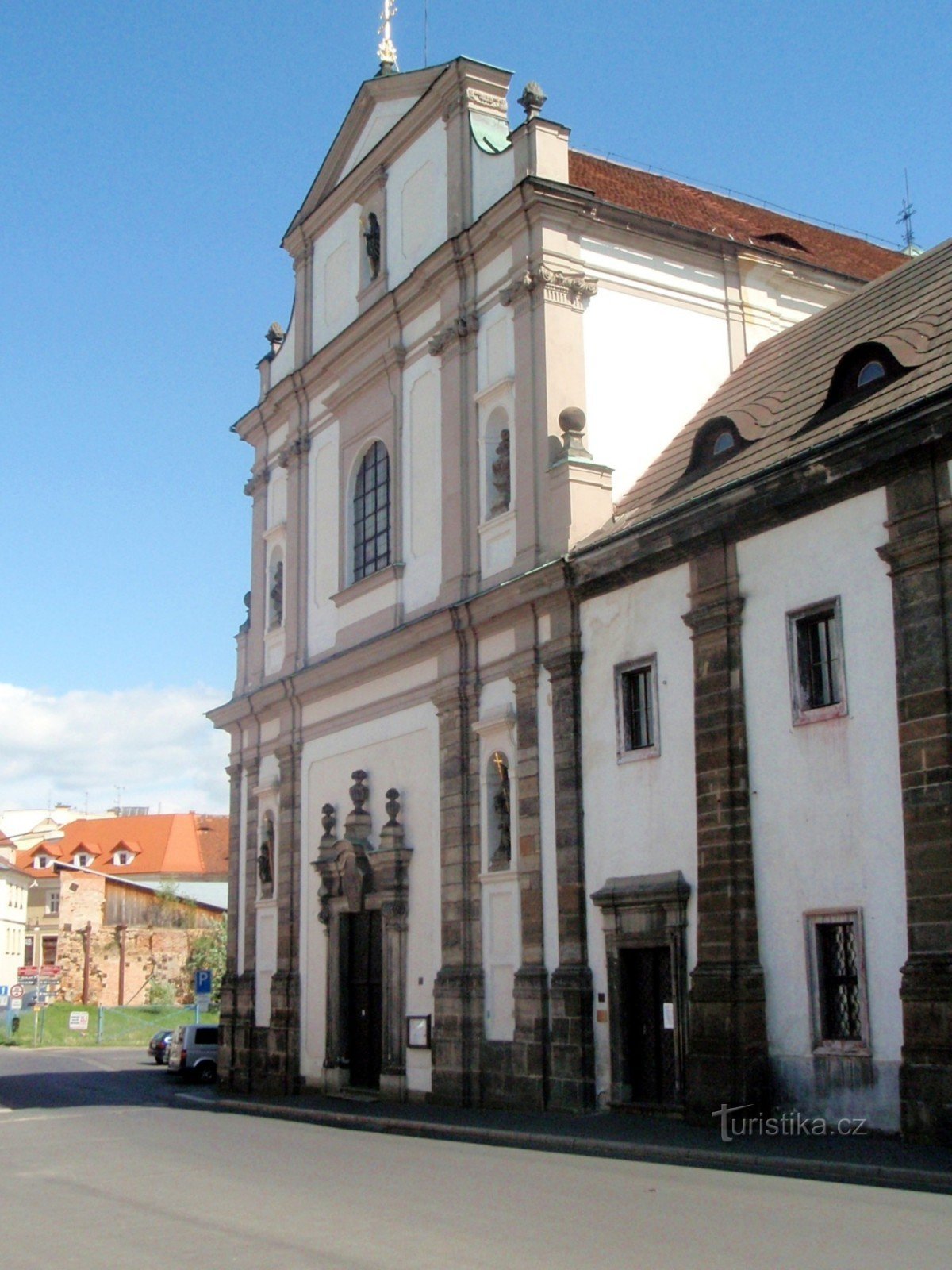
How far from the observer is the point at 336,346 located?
2912 centimetres

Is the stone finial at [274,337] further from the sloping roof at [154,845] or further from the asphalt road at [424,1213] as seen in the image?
the sloping roof at [154,845]

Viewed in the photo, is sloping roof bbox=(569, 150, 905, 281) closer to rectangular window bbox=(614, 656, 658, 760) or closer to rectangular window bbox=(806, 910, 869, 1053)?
rectangular window bbox=(614, 656, 658, 760)

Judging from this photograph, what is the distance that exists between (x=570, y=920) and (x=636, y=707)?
305cm

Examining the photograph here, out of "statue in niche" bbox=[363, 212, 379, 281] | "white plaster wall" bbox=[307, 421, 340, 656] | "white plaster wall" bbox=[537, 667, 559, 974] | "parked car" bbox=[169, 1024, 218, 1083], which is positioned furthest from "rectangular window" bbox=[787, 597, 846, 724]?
"parked car" bbox=[169, 1024, 218, 1083]

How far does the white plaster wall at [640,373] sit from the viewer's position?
74.7 feet

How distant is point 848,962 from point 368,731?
1232cm

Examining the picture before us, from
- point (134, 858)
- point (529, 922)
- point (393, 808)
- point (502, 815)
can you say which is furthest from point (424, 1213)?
point (134, 858)

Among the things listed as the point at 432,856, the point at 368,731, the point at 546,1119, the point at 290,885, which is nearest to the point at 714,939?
the point at 546,1119

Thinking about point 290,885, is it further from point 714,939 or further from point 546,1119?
point 714,939

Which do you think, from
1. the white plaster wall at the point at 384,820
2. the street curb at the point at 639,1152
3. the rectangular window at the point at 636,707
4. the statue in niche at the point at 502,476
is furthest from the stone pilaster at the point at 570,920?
the white plaster wall at the point at 384,820

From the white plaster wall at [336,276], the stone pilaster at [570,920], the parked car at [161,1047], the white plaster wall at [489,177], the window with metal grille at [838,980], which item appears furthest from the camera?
the parked car at [161,1047]

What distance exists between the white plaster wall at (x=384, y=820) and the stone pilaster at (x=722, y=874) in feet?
22.5

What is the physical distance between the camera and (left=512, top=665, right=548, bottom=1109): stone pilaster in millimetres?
20328

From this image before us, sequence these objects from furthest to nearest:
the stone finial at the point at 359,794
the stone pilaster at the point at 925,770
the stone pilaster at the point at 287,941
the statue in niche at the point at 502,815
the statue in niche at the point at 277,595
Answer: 1. the statue in niche at the point at 277,595
2. the stone pilaster at the point at 287,941
3. the stone finial at the point at 359,794
4. the statue in niche at the point at 502,815
5. the stone pilaster at the point at 925,770
